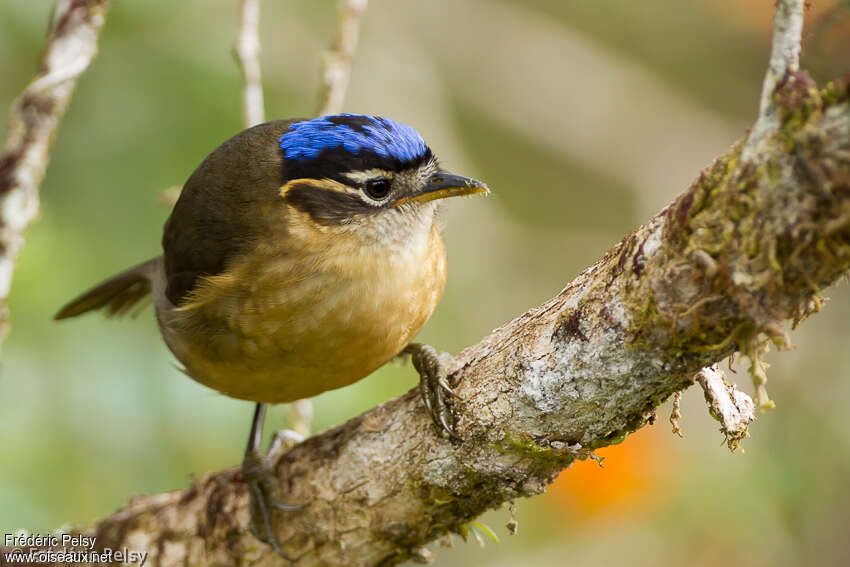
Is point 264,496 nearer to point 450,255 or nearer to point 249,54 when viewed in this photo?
point 249,54

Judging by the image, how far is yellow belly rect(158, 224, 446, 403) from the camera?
3172mm

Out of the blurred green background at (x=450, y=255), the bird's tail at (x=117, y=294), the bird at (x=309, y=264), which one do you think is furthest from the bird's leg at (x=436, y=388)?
the bird's tail at (x=117, y=294)

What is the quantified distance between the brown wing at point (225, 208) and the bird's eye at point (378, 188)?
1.12 ft

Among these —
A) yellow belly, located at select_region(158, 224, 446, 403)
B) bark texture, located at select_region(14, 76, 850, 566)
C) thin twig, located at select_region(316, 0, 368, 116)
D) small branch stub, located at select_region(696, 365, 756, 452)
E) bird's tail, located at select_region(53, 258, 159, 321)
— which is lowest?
small branch stub, located at select_region(696, 365, 756, 452)

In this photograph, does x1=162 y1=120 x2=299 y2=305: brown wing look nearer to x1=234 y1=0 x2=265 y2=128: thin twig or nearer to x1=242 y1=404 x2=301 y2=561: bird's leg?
x1=234 y1=0 x2=265 y2=128: thin twig

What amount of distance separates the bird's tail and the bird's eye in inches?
55.9

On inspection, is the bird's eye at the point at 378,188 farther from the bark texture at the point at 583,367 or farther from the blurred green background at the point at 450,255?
the blurred green background at the point at 450,255

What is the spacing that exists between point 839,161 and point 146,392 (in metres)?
3.13

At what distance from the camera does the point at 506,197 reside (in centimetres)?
770

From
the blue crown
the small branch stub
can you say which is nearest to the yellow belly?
the blue crown

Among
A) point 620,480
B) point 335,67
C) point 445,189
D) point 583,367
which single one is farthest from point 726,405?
point 335,67

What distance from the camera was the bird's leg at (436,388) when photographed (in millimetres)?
2836

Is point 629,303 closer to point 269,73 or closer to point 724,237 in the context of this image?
point 724,237

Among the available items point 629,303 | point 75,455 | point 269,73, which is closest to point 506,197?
point 269,73
